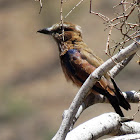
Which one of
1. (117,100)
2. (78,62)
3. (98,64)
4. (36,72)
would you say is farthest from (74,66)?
(36,72)

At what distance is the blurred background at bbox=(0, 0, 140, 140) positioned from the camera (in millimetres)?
9602

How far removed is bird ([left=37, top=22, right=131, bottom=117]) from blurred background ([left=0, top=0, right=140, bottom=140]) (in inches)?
150

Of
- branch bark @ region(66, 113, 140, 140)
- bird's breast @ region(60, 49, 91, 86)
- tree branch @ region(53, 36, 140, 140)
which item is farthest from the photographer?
bird's breast @ region(60, 49, 91, 86)

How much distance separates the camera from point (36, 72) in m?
10.6

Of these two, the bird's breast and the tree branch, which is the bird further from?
the tree branch

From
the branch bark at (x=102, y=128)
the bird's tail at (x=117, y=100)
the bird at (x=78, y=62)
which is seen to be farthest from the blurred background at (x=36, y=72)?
the branch bark at (x=102, y=128)

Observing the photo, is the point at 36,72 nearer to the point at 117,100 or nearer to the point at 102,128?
the point at 117,100

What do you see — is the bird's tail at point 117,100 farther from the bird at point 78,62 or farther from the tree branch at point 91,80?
the tree branch at point 91,80

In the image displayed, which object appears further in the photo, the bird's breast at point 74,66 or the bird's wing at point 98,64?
the bird's breast at point 74,66

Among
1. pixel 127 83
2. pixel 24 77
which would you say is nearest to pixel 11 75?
pixel 24 77

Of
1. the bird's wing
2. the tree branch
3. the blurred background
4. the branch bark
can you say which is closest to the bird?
the bird's wing

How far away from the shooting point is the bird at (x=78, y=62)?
4.56 metres

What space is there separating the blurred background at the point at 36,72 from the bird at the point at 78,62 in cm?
382

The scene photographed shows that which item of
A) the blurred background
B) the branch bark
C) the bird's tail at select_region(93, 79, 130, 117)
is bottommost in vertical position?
the blurred background
